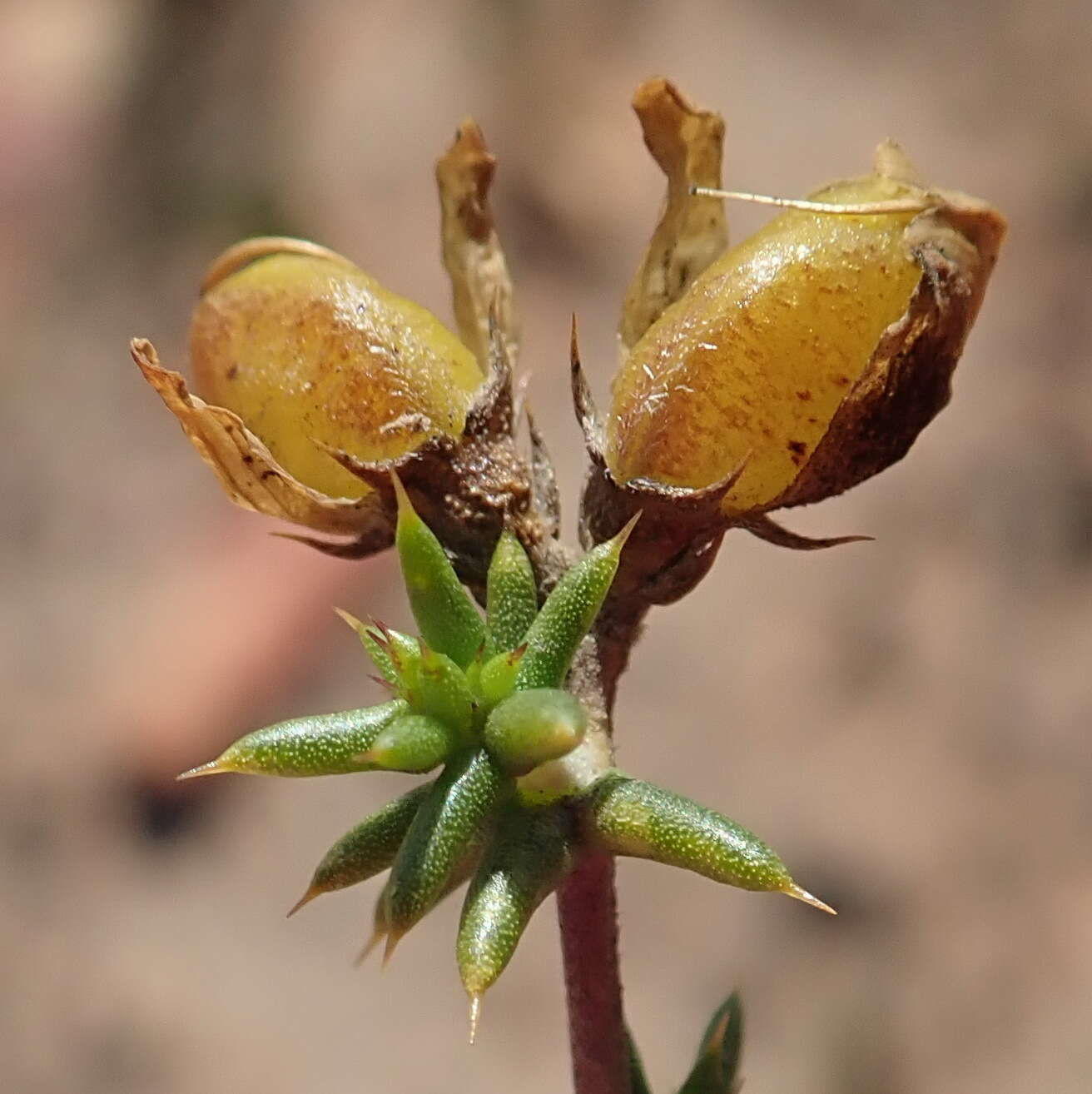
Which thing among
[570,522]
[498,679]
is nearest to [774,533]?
[498,679]

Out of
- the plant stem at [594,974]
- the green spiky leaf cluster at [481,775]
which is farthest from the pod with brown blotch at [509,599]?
the plant stem at [594,974]

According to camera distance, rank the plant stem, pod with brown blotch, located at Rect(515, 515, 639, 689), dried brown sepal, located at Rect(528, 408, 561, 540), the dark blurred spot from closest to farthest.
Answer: pod with brown blotch, located at Rect(515, 515, 639, 689)
the plant stem
dried brown sepal, located at Rect(528, 408, 561, 540)
the dark blurred spot

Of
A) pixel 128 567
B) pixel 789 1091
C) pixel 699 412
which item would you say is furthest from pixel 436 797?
pixel 128 567

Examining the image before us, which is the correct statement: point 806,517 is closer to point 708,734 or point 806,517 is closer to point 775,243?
point 708,734

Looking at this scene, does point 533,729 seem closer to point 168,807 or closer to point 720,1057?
point 720,1057

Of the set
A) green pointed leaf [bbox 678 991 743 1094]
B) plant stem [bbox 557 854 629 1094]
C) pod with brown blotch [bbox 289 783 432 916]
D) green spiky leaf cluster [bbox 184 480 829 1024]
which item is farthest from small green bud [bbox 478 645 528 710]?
green pointed leaf [bbox 678 991 743 1094]

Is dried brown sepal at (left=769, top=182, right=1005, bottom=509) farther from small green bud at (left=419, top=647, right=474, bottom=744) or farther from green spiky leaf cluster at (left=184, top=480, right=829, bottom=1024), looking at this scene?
small green bud at (left=419, top=647, right=474, bottom=744)

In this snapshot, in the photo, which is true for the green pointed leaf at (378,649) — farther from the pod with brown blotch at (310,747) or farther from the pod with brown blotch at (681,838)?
the pod with brown blotch at (681,838)
